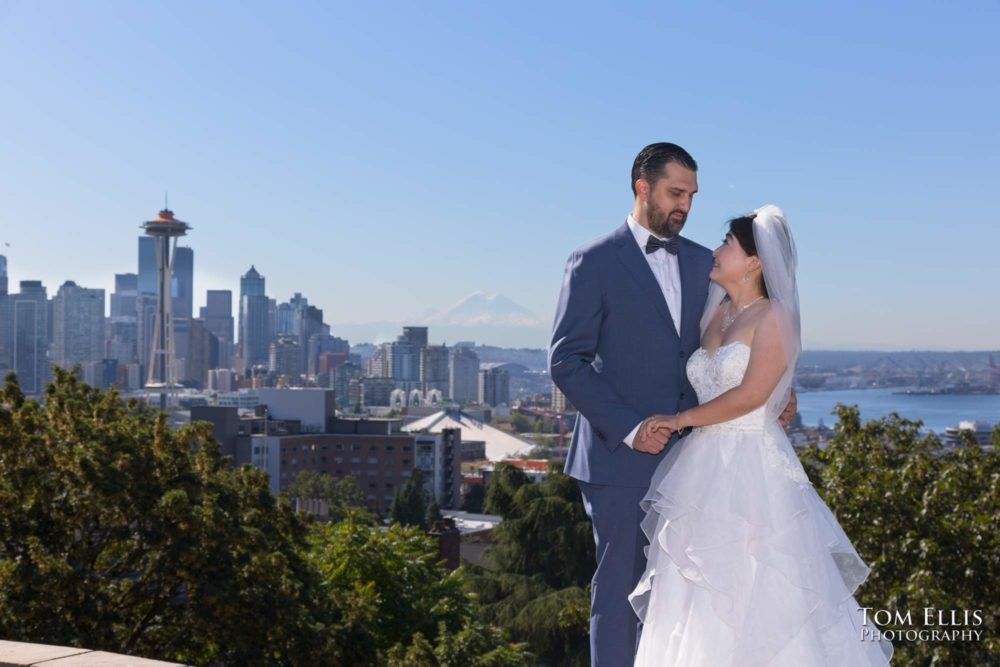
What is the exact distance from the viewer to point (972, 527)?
962cm

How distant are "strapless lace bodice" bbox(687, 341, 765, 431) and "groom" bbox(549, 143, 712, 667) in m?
0.06

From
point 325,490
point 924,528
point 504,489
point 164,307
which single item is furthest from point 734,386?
point 164,307

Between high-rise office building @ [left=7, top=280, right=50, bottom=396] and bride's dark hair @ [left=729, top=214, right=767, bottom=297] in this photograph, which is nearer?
bride's dark hair @ [left=729, top=214, right=767, bottom=297]

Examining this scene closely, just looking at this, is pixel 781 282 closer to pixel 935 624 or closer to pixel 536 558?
pixel 935 624

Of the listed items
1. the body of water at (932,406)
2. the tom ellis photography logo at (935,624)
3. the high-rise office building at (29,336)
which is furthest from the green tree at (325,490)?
the high-rise office building at (29,336)

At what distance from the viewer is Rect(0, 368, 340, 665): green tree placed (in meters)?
9.29

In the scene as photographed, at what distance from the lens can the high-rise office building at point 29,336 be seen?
184 meters

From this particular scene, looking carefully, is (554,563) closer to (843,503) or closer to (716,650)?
(843,503)

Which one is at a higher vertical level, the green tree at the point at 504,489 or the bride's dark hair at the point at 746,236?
the bride's dark hair at the point at 746,236

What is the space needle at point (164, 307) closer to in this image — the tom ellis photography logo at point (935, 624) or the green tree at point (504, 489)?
the green tree at point (504, 489)

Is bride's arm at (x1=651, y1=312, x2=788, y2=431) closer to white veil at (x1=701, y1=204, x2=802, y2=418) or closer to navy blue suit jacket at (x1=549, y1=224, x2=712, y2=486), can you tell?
white veil at (x1=701, y1=204, x2=802, y2=418)

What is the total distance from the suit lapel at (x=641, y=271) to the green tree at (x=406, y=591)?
9932mm

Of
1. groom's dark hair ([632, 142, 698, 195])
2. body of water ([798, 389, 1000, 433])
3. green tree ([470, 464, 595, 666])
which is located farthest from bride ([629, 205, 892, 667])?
body of water ([798, 389, 1000, 433])

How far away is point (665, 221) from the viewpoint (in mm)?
3508
